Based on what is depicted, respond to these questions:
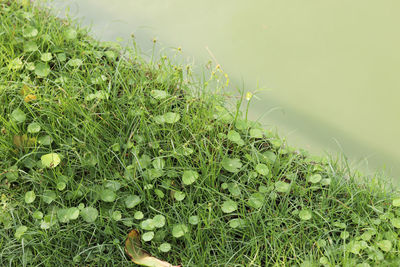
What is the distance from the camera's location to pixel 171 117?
2.02m

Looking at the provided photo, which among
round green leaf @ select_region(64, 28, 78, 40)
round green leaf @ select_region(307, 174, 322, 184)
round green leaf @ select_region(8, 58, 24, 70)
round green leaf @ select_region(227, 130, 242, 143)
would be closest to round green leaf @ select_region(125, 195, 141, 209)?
round green leaf @ select_region(227, 130, 242, 143)

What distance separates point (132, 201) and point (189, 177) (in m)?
0.24

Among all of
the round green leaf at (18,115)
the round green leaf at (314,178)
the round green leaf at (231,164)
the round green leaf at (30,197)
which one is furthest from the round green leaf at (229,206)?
the round green leaf at (18,115)

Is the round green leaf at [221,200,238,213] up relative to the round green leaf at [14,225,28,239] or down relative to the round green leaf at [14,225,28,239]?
up

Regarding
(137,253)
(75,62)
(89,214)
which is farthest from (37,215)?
(75,62)

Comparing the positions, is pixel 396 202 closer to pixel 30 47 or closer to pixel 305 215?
pixel 305 215

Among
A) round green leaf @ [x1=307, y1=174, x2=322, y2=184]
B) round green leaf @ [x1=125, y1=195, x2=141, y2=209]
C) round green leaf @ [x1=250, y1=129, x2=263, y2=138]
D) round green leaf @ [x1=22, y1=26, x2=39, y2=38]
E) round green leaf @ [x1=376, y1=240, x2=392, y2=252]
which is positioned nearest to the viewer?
round green leaf @ [x1=376, y1=240, x2=392, y2=252]

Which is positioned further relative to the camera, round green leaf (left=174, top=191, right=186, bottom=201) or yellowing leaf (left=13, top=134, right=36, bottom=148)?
yellowing leaf (left=13, top=134, right=36, bottom=148)

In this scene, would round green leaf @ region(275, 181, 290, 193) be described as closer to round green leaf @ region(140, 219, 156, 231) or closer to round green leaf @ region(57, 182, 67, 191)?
round green leaf @ region(140, 219, 156, 231)

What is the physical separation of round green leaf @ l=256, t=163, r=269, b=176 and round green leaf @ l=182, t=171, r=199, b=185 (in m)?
0.25

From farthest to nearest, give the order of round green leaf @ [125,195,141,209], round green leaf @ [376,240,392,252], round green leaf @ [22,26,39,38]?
round green leaf @ [22,26,39,38] → round green leaf @ [125,195,141,209] → round green leaf @ [376,240,392,252]

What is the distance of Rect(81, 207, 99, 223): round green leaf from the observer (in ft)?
5.82

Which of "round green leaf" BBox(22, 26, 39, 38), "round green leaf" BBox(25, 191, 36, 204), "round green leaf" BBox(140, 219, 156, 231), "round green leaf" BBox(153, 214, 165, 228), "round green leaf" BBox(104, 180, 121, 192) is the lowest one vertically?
"round green leaf" BBox(25, 191, 36, 204)

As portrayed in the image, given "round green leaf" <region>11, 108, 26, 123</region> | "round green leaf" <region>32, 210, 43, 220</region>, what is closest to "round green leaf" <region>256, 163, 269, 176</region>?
"round green leaf" <region>32, 210, 43, 220</region>
